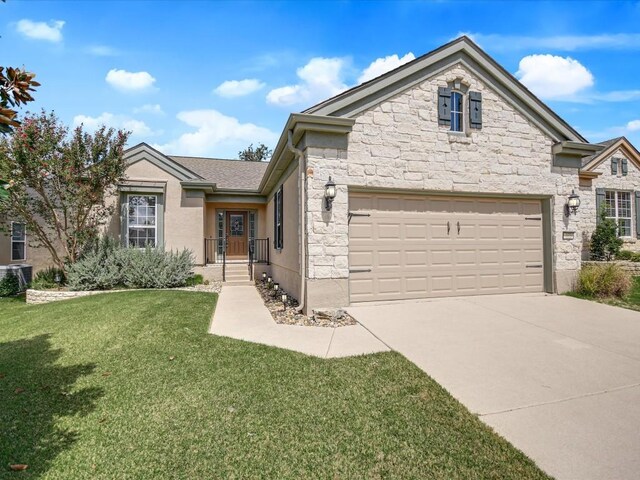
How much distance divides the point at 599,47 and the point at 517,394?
32.5 ft

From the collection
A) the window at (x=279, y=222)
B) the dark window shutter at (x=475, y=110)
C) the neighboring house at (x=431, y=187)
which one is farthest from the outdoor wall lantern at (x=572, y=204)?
the window at (x=279, y=222)

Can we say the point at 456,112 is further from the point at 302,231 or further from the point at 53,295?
the point at 53,295

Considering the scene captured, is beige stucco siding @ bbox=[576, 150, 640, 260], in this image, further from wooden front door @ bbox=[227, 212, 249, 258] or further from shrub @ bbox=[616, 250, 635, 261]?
wooden front door @ bbox=[227, 212, 249, 258]

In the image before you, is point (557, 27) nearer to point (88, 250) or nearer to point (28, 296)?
point (88, 250)

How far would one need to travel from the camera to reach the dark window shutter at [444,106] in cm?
730

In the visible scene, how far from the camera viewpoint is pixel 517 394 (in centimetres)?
310

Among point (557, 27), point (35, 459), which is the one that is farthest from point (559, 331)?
point (557, 27)

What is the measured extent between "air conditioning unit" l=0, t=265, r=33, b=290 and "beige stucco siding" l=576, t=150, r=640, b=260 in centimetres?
2114

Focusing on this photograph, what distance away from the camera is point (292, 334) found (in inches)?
205

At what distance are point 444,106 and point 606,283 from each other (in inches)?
229

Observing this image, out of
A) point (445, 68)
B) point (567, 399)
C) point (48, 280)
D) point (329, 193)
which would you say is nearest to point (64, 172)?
point (48, 280)

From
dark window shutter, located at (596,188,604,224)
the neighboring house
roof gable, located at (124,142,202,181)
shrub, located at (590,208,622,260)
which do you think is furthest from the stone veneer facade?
roof gable, located at (124,142,202,181)

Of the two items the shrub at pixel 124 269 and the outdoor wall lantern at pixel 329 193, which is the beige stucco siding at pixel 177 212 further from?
the outdoor wall lantern at pixel 329 193

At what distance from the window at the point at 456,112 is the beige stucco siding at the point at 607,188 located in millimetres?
9038
